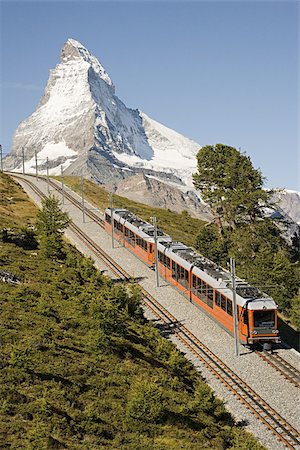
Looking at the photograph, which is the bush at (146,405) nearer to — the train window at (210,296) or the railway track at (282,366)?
the railway track at (282,366)

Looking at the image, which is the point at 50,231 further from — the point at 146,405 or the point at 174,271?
the point at 146,405

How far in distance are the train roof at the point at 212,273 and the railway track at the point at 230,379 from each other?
3.69m

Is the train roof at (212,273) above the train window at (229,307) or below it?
above

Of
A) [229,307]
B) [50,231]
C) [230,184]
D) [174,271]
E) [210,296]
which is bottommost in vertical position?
[229,307]

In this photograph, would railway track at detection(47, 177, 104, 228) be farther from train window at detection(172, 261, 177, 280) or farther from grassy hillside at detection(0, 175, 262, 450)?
grassy hillside at detection(0, 175, 262, 450)

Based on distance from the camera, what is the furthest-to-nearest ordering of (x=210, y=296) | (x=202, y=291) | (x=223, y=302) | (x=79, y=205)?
(x=79, y=205) → (x=202, y=291) → (x=210, y=296) → (x=223, y=302)

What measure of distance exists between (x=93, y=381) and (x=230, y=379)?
9.15 metres

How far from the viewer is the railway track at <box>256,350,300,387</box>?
102 feet

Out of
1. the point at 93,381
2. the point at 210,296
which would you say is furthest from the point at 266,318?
the point at 93,381

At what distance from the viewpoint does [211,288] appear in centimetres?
3931

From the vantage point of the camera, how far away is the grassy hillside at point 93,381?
20.8m

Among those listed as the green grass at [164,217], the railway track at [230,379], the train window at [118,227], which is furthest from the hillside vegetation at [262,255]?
the train window at [118,227]

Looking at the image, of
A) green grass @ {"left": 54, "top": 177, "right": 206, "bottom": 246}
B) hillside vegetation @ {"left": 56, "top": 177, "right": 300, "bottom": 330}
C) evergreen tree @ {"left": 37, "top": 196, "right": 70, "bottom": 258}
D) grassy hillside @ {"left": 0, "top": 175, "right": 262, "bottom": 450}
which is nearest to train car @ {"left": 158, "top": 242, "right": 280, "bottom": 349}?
hillside vegetation @ {"left": 56, "top": 177, "right": 300, "bottom": 330}

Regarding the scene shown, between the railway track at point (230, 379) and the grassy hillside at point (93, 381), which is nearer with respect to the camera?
the grassy hillside at point (93, 381)
